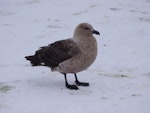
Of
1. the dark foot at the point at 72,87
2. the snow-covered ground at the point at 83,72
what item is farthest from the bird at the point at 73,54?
the snow-covered ground at the point at 83,72

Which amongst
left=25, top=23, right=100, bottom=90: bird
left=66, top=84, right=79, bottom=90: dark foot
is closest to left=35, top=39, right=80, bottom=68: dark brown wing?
left=25, top=23, right=100, bottom=90: bird

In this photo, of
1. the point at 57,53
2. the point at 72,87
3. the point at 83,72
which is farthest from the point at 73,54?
the point at 83,72

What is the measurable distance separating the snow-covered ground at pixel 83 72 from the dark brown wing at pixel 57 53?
1.09 feet

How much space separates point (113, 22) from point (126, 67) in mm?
2466

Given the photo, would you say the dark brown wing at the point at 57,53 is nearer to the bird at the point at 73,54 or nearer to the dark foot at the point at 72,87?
the bird at the point at 73,54

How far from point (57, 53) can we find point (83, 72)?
80 centimetres

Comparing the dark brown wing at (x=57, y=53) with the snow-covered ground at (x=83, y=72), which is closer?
the snow-covered ground at (x=83, y=72)

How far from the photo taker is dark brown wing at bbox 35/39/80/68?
5395 mm

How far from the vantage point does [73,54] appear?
5352mm

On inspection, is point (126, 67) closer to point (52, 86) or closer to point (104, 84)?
point (104, 84)

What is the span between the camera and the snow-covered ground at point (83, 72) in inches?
194

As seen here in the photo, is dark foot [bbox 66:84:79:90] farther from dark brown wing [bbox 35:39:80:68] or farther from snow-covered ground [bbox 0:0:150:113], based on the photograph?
dark brown wing [bbox 35:39:80:68]

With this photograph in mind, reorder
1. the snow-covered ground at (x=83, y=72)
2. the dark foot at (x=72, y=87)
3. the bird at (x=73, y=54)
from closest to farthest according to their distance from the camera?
the snow-covered ground at (x=83, y=72)
the bird at (x=73, y=54)
the dark foot at (x=72, y=87)

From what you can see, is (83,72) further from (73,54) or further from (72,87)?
(73,54)
